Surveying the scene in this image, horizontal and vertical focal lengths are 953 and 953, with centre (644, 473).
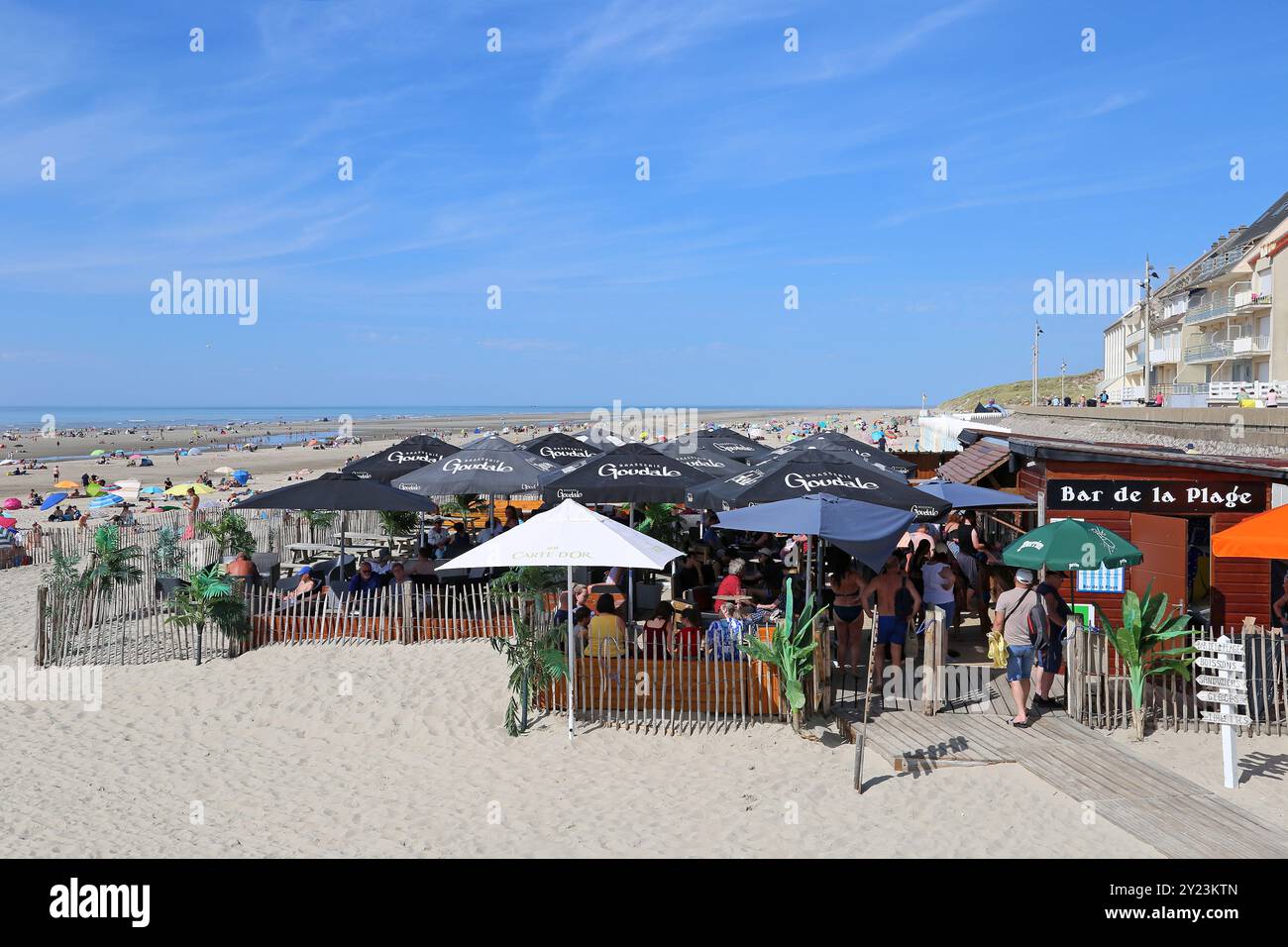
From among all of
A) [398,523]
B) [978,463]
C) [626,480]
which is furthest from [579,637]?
[398,523]

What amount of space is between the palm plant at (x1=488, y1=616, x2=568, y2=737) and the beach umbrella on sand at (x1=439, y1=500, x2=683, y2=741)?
16 cm

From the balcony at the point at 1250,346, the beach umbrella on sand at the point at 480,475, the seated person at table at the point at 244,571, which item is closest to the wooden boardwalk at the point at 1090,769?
the beach umbrella on sand at the point at 480,475

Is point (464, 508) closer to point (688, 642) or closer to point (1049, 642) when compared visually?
point (688, 642)

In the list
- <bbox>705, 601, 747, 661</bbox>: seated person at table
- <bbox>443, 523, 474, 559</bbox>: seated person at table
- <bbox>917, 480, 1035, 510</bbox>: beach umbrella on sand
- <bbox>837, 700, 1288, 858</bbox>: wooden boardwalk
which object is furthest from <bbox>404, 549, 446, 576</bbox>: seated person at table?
<bbox>917, 480, 1035, 510</bbox>: beach umbrella on sand

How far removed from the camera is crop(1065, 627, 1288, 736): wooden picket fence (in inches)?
320

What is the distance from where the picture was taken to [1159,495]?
10422 mm

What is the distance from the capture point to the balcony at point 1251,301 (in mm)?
43969

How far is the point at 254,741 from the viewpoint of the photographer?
8.88m

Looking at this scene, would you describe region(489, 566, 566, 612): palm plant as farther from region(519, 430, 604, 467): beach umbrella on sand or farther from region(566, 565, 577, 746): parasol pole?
region(519, 430, 604, 467): beach umbrella on sand

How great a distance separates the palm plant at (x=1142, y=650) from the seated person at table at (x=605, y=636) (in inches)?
167

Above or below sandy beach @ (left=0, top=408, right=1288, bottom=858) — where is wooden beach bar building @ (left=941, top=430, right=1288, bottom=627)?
above

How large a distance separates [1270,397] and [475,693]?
25.6 metres

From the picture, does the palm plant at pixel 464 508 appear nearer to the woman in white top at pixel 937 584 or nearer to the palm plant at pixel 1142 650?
the woman in white top at pixel 937 584
